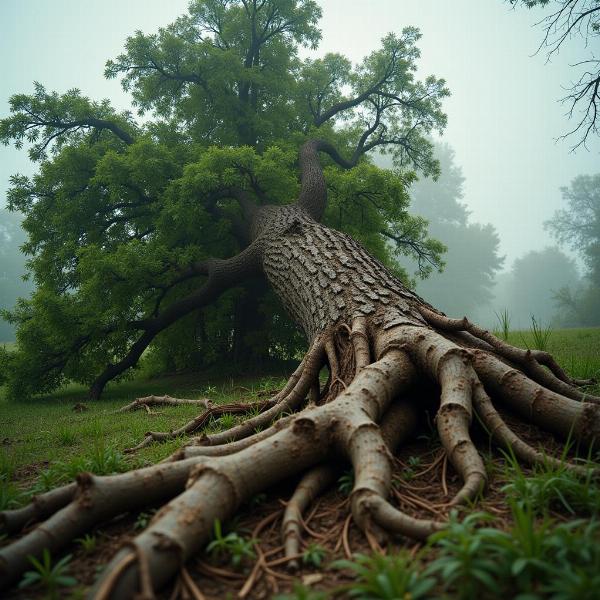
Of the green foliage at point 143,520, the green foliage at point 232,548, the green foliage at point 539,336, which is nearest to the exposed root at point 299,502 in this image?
the green foliage at point 232,548

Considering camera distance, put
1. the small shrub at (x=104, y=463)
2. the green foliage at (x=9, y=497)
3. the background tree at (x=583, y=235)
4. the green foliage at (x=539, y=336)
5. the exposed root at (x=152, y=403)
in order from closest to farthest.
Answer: the green foliage at (x=9, y=497)
the small shrub at (x=104, y=463)
the green foliage at (x=539, y=336)
the exposed root at (x=152, y=403)
the background tree at (x=583, y=235)

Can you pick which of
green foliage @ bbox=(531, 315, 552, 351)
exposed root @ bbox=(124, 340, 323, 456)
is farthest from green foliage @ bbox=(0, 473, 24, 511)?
green foliage @ bbox=(531, 315, 552, 351)

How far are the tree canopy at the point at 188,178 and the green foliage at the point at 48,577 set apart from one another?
23.1ft

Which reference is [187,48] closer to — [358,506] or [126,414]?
[126,414]

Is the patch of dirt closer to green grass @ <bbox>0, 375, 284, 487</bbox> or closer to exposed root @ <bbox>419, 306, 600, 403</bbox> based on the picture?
exposed root @ <bbox>419, 306, 600, 403</bbox>

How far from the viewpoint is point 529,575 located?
4.07 feet

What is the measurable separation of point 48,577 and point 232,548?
72cm

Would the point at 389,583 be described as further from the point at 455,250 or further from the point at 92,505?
the point at 455,250

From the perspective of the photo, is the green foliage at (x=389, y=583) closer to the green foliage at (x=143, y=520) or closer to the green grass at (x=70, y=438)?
the green foliage at (x=143, y=520)

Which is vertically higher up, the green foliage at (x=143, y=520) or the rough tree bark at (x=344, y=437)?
the rough tree bark at (x=344, y=437)

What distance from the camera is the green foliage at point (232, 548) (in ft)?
5.21

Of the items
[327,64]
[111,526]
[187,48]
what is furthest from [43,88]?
[111,526]

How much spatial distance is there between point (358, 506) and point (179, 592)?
31.7 inches

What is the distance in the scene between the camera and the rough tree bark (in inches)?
62.1
